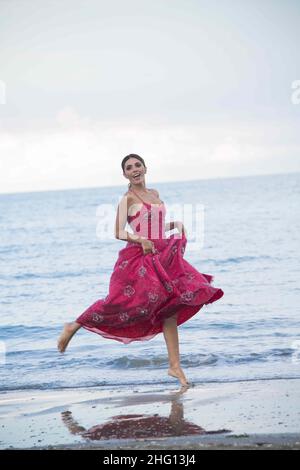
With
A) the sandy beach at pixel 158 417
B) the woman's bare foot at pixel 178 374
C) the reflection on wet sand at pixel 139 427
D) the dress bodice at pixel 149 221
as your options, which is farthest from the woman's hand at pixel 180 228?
the reflection on wet sand at pixel 139 427

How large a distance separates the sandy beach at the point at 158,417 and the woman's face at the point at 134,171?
1685 mm

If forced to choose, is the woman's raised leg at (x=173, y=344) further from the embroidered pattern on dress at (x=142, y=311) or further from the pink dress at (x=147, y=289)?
the embroidered pattern on dress at (x=142, y=311)

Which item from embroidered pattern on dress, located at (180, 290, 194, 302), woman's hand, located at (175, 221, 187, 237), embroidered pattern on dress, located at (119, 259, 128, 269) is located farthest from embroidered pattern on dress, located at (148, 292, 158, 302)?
woman's hand, located at (175, 221, 187, 237)

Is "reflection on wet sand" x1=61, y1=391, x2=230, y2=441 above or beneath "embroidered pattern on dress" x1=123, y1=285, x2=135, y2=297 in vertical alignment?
beneath

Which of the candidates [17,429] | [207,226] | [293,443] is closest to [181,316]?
[17,429]

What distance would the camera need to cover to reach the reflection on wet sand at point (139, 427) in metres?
4.67

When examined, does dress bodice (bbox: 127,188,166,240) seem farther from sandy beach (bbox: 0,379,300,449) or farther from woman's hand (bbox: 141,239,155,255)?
sandy beach (bbox: 0,379,300,449)

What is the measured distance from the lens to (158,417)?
5172mm

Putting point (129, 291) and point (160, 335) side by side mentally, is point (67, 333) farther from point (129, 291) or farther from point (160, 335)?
point (160, 335)

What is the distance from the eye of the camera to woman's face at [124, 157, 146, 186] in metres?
6.15
